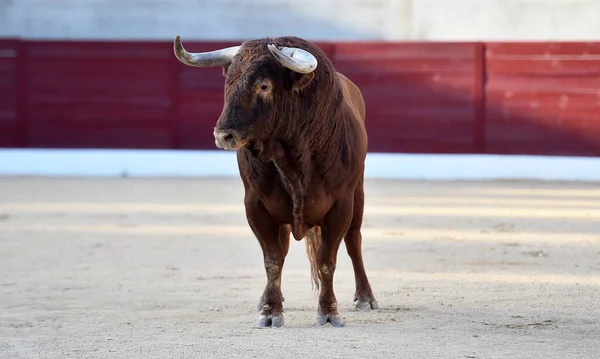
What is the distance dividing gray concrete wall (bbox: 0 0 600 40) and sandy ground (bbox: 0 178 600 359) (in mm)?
3631

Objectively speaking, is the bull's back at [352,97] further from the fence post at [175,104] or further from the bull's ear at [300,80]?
the fence post at [175,104]

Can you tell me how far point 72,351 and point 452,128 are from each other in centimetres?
948

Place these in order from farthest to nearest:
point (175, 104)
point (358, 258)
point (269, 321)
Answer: point (175, 104)
point (358, 258)
point (269, 321)

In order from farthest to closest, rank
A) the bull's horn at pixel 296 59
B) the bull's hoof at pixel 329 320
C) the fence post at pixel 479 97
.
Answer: the fence post at pixel 479 97 < the bull's hoof at pixel 329 320 < the bull's horn at pixel 296 59

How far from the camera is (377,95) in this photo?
13500mm

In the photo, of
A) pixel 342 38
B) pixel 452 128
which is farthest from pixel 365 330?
pixel 342 38

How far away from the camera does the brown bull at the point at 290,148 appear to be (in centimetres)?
448

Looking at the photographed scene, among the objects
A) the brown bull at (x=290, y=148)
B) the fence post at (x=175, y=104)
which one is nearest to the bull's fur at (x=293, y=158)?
the brown bull at (x=290, y=148)

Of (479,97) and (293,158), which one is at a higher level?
(479,97)

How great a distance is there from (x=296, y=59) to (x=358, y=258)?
3.69 feet

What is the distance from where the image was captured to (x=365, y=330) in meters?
4.58

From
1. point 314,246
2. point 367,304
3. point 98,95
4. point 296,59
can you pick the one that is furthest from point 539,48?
point 296,59

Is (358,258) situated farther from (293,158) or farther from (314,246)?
(293,158)

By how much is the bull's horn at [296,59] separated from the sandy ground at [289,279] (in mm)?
924
